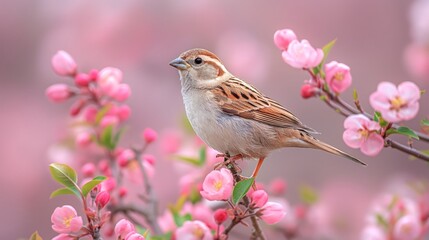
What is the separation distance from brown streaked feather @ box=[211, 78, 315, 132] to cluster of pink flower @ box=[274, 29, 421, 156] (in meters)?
0.61

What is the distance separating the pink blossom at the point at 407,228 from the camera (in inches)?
118

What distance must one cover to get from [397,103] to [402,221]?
942mm

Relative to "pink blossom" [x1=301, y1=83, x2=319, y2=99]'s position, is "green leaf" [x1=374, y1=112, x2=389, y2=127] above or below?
below

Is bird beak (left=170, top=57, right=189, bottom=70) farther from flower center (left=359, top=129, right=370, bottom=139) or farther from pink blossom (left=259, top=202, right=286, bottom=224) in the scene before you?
flower center (left=359, top=129, right=370, bottom=139)

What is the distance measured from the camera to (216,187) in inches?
89.7

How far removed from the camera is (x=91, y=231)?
210 centimetres

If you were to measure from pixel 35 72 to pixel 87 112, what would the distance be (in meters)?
2.94

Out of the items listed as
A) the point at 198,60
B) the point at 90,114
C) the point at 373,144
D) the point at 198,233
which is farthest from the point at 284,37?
the point at 90,114

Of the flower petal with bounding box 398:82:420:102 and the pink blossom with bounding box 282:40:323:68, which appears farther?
the pink blossom with bounding box 282:40:323:68

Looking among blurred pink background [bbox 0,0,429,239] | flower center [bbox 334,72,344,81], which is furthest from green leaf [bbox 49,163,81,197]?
blurred pink background [bbox 0,0,429,239]

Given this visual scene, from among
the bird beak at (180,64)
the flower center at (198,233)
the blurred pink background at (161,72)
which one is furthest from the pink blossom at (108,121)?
the blurred pink background at (161,72)

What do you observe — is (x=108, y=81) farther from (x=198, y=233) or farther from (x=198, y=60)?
(x=198, y=233)

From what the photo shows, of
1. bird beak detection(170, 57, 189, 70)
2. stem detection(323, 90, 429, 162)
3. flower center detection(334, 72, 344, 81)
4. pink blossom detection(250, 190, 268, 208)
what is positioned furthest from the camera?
bird beak detection(170, 57, 189, 70)

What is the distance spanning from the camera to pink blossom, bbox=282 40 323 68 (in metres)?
2.40
